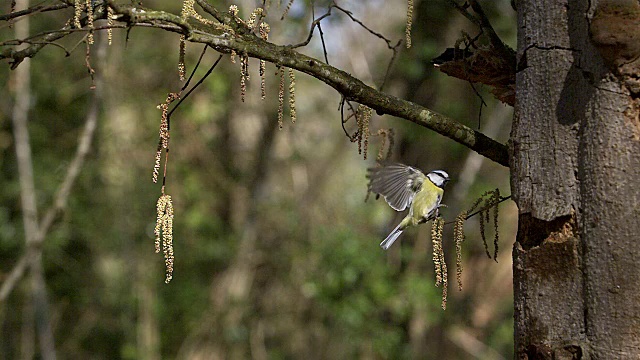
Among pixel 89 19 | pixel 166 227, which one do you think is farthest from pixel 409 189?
pixel 89 19

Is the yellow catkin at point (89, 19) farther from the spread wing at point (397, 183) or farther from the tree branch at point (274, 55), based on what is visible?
the spread wing at point (397, 183)

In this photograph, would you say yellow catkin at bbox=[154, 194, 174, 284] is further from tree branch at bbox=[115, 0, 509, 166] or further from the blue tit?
the blue tit

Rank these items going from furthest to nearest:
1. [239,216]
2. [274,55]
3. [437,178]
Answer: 1. [239,216]
2. [437,178]
3. [274,55]

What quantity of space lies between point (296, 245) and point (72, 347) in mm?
2437

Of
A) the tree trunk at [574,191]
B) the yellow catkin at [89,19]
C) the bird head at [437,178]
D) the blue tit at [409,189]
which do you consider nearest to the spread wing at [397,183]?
the blue tit at [409,189]

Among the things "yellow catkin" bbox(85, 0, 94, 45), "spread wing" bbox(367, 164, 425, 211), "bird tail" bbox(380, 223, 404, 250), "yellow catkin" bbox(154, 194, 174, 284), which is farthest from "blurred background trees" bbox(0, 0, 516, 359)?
"yellow catkin" bbox(85, 0, 94, 45)

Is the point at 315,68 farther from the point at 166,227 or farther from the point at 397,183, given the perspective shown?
the point at 397,183

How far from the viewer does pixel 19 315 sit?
761 cm

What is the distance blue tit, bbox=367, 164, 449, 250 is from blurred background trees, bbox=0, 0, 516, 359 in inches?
110

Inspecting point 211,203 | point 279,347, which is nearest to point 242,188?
point 211,203

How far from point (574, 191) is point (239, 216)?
680 centimetres

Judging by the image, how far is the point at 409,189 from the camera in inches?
131

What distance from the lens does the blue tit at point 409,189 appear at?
313 centimetres

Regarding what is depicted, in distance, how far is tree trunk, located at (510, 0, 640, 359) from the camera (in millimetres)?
1750
